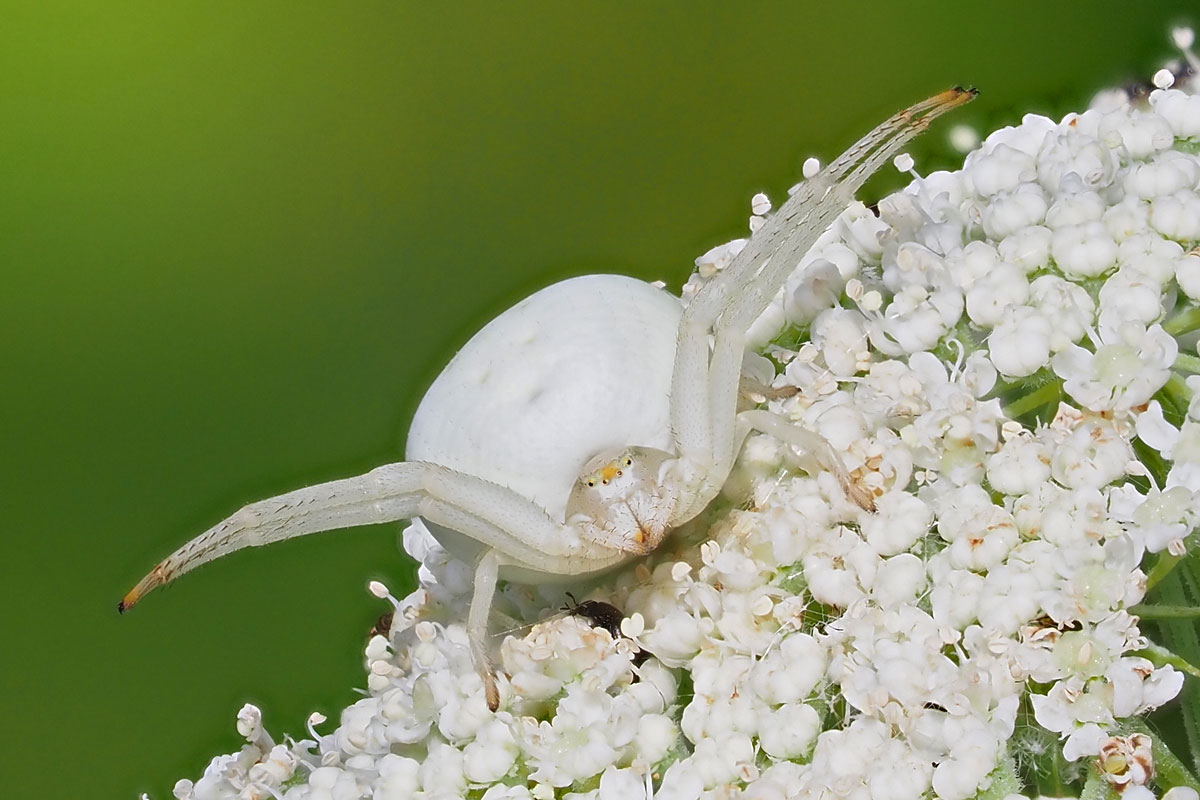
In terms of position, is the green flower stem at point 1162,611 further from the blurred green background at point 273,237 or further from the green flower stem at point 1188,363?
the blurred green background at point 273,237

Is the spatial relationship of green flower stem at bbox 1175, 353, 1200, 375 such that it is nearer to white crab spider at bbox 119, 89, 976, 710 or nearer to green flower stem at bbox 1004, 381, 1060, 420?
green flower stem at bbox 1004, 381, 1060, 420

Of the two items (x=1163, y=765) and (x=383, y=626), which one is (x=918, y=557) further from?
(x=383, y=626)

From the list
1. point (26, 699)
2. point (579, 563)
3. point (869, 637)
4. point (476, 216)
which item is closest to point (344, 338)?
point (476, 216)

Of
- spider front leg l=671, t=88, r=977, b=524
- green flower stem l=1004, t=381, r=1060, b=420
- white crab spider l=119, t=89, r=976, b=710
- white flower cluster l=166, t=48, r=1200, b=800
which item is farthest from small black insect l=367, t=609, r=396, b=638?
green flower stem l=1004, t=381, r=1060, b=420

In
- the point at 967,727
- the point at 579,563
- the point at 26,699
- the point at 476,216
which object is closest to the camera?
the point at 967,727

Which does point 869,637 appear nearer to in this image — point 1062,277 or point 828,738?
point 828,738

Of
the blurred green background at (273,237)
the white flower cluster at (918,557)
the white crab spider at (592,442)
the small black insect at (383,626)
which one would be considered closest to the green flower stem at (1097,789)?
the white flower cluster at (918,557)
